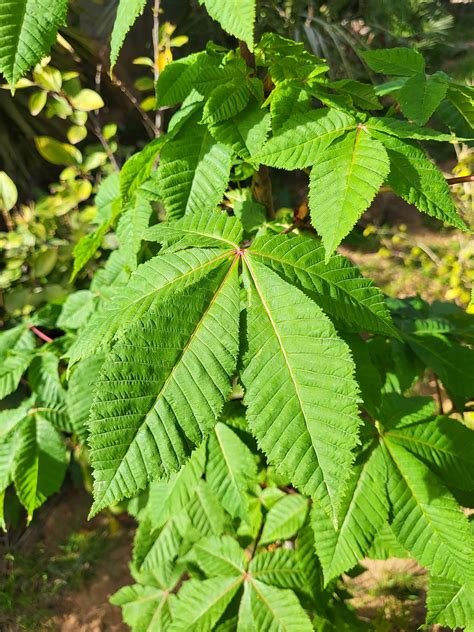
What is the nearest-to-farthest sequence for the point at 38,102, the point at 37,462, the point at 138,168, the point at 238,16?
the point at 238,16 < the point at 138,168 < the point at 37,462 < the point at 38,102

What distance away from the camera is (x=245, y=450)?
1.12 meters

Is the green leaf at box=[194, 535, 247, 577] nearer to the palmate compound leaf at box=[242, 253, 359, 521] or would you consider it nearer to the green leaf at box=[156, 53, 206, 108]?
the palmate compound leaf at box=[242, 253, 359, 521]

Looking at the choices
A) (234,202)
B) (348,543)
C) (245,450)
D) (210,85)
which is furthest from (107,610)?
(210,85)

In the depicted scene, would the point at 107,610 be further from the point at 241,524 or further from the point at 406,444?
the point at 406,444

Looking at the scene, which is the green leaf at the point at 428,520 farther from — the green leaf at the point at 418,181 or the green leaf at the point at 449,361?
the green leaf at the point at 418,181

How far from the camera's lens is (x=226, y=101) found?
0.79 metres

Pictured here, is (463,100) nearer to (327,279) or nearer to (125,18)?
(327,279)

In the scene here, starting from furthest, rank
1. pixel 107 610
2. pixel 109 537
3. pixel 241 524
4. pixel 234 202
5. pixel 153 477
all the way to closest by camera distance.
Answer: pixel 109 537
pixel 107 610
pixel 241 524
pixel 234 202
pixel 153 477

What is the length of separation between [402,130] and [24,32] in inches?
21.5

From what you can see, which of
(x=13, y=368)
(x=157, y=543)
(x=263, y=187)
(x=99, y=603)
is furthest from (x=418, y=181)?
(x=99, y=603)

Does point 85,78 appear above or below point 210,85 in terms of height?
above

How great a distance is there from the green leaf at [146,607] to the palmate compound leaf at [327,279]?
44.0 inches

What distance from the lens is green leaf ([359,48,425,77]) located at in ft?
2.84

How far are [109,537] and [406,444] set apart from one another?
2202 millimetres
